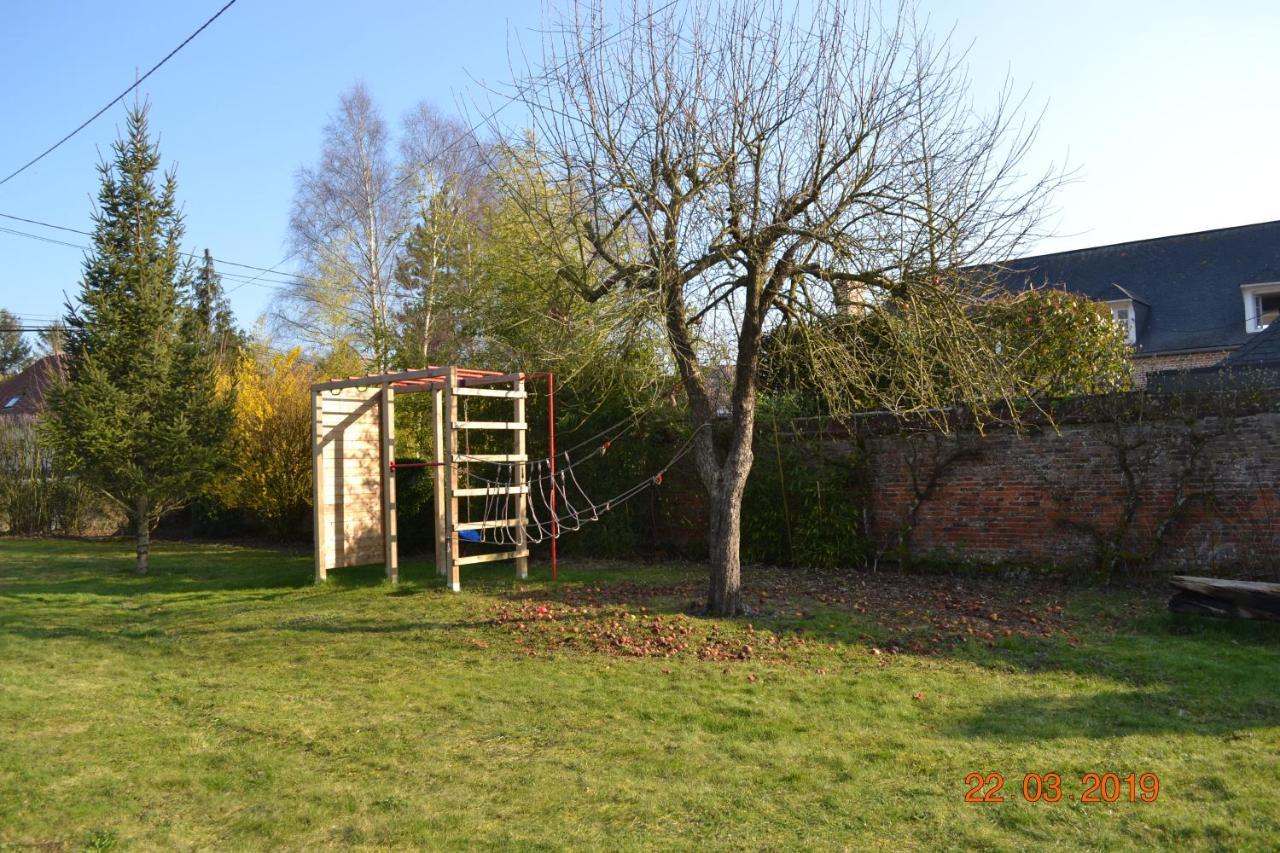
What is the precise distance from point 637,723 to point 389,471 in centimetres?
605

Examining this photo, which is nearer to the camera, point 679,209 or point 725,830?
point 725,830

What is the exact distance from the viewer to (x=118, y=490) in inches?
458

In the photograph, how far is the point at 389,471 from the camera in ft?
32.8

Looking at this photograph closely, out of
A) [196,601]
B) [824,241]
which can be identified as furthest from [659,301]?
[196,601]

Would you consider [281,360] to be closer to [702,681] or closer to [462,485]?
[462,485]

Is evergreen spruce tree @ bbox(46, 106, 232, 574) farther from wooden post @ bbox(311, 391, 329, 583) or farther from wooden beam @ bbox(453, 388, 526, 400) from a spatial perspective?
wooden beam @ bbox(453, 388, 526, 400)

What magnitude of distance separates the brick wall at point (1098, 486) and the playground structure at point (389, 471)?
3.96m

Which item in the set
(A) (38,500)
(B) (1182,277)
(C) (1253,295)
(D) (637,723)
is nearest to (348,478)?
(D) (637,723)

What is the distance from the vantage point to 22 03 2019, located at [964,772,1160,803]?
143 inches

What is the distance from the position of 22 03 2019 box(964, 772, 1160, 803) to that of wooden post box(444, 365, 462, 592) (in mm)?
6186

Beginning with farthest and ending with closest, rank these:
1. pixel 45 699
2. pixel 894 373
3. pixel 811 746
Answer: pixel 894 373 < pixel 45 699 < pixel 811 746

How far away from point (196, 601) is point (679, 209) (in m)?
6.36

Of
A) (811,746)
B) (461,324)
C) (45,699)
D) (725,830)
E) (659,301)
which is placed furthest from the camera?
(461,324)

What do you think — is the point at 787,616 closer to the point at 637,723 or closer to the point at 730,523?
the point at 730,523
